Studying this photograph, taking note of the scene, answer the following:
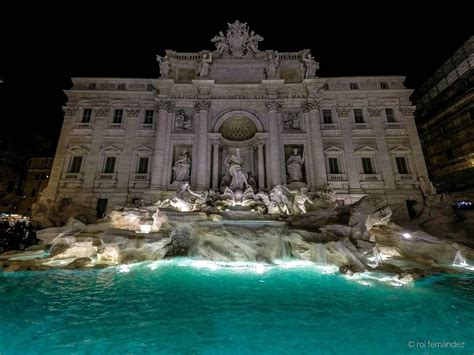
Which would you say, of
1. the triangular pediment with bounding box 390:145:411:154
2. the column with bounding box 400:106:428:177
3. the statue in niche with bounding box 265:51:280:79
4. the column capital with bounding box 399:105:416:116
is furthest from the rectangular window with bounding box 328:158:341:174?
the statue in niche with bounding box 265:51:280:79

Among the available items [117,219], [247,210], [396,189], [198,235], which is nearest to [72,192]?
[117,219]

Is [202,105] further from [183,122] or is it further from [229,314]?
[229,314]

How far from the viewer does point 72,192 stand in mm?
17922

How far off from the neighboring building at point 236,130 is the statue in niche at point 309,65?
4.0 inches

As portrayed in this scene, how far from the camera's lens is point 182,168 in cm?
1773

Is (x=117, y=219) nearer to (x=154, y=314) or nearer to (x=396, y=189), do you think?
(x=154, y=314)

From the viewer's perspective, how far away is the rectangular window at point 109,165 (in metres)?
19.0

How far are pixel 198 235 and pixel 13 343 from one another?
723cm

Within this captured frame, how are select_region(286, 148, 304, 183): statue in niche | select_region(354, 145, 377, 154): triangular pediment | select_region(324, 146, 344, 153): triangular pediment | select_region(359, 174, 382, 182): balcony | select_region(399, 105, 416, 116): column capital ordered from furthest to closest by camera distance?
select_region(399, 105, 416, 116): column capital → select_region(324, 146, 344, 153): triangular pediment → select_region(354, 145, 377, 154): triangular pediment → select_region(359, 174, 382, 182): balcony → select_region(286, 148, 304, 183): statue in niche

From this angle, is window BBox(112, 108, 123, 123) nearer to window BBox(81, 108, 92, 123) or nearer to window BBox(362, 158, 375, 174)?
window BBox(81, 108, 92, 123)

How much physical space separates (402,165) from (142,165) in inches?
908

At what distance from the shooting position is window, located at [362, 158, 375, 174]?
62.3 ft

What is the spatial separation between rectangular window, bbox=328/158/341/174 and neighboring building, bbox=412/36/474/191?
1193cm

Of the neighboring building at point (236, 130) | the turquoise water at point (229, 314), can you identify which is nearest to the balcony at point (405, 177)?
the neighboring building at point (236, 130)
